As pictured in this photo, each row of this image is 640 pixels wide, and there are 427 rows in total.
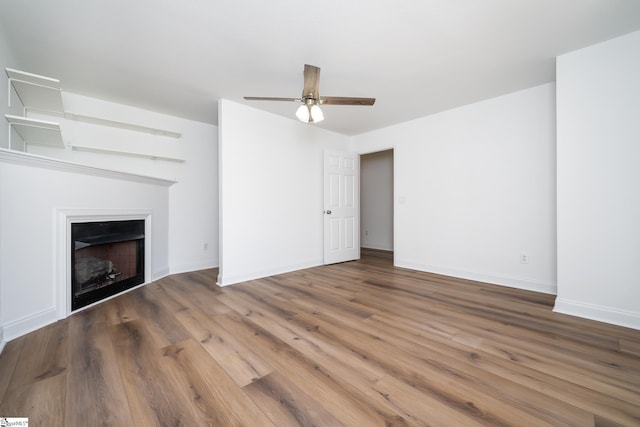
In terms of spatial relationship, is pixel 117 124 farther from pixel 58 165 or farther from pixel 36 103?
pixel 58 165

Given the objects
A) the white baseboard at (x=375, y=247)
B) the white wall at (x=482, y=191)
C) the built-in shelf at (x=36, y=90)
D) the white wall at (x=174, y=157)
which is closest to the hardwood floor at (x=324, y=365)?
the white wall at (x=482, y=191)

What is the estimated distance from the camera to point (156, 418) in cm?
120

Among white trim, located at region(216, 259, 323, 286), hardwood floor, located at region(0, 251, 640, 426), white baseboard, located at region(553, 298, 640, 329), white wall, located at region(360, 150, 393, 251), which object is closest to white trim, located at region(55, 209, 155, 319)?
hardwood floor, located at region(0, 251, 640, 426)

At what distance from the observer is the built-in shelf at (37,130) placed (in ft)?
7.19

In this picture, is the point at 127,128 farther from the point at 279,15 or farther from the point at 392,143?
the point at 392,143

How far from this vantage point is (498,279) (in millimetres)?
3303

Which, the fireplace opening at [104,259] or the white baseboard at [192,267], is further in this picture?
the white baseboard at [192,267]

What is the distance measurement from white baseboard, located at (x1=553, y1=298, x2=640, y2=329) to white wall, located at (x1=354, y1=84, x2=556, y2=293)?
64cm

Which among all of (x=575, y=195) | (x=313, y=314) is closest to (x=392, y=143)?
(x=575, y=195)

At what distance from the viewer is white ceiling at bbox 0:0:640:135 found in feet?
6.08

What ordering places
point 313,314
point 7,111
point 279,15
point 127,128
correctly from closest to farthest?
point 279,15 < point 7,111 < point 313,314 < point 127,128

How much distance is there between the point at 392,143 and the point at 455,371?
3678 millimetres

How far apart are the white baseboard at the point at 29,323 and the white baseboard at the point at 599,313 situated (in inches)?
181

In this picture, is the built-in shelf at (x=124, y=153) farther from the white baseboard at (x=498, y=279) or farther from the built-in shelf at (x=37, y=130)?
the white baseboard at (x=498, y=279)
